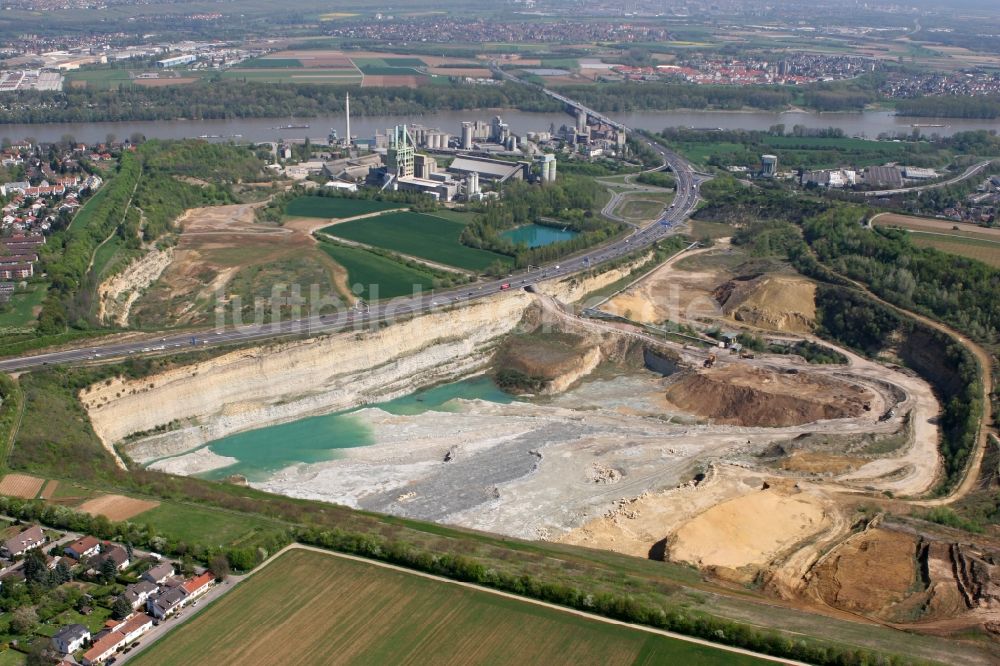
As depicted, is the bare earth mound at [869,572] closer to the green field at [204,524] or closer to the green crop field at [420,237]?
the green field at [204,524]

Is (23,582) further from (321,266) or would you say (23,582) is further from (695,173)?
(695,173)

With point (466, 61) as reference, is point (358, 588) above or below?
below

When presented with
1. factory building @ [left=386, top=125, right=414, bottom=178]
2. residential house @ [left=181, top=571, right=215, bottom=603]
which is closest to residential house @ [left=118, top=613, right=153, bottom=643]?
residential house @ [left=181, top=571, right=215, bottom=603]

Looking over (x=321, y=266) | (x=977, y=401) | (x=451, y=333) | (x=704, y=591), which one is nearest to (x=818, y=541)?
(x=704, y=591)

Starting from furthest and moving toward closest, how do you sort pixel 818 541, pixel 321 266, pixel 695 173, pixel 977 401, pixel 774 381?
pixel 695 173, pixel 321 266, pixel 774 381, pixel 977 401, pixel 818 541

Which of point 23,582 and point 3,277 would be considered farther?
point 3,277

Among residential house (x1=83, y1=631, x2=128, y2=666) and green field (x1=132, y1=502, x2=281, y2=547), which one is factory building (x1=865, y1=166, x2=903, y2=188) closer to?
green field (x1=132, y1=502, x2=281, y2=547)
